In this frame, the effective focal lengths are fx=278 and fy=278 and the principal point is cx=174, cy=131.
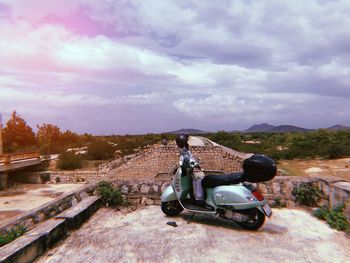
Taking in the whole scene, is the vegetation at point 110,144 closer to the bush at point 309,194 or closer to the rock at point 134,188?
the rock at point 134,188

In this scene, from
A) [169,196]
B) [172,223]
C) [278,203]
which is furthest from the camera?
[278,203]

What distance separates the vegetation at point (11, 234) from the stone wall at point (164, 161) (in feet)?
44.6

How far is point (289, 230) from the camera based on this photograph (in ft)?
13.6

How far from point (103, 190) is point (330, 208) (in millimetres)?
4188

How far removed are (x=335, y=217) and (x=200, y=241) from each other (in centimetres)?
225

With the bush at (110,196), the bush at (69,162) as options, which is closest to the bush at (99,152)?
the bush at (69,162)

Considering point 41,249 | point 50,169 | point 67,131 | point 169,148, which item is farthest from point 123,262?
point 67,131

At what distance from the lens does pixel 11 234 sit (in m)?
4.04

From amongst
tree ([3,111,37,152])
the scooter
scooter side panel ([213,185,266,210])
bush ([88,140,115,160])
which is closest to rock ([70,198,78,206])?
the scooter

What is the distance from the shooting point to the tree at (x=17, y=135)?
3008cm

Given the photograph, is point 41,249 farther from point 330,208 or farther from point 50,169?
point 50,169

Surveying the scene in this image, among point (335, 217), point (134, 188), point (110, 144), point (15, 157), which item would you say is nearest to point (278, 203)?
point (335, 217)

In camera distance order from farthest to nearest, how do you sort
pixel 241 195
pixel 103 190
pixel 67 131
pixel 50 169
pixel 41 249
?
pixel 67 131, pixel 50 169, pixel 103 190, pixel 241 195, pixel 41 249

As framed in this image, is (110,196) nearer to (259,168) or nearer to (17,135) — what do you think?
(259,168)
